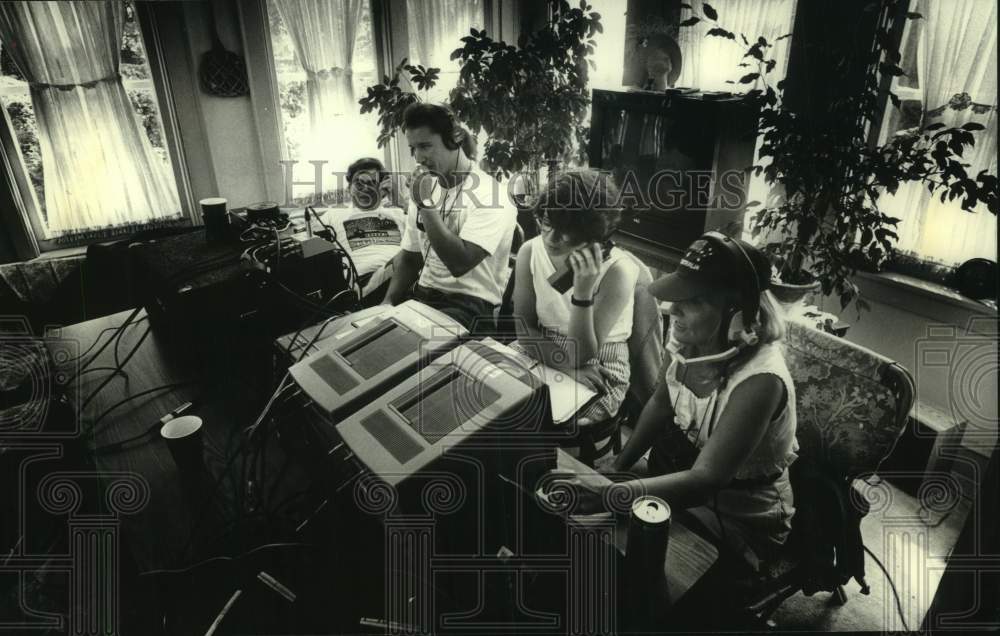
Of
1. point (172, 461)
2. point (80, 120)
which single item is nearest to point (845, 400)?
point (172, 461)

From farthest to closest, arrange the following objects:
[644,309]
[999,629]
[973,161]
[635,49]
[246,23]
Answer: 1. [246,23]
2. [635,49]
3. [973,161]
4. [644,309]
5. [999,629]

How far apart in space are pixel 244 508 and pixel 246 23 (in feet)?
11.5

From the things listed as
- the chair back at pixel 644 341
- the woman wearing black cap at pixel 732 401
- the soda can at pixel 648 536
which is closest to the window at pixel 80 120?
the chair back at pixel 644 341

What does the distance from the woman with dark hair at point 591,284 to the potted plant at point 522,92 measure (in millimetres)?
1356

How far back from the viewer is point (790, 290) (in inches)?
92.0

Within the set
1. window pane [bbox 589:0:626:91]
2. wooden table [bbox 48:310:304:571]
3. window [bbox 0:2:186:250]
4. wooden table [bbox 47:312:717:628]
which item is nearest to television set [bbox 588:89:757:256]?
window pane [bbox 589:0:626:91]

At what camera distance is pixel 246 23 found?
12.0 ft

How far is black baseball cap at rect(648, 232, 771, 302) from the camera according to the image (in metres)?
1.40

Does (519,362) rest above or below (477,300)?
above

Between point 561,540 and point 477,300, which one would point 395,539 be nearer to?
point 561,540

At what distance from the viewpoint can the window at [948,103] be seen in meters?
2.17

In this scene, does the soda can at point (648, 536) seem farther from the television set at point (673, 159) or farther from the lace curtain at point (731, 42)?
the lace curtain at point (731, 42)

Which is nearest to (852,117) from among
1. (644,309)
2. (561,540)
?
(644,309)

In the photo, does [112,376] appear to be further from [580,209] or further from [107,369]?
[580,209]
